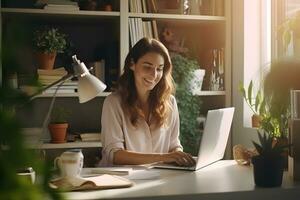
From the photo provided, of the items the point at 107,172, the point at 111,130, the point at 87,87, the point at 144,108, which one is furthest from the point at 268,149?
the point at 144,108

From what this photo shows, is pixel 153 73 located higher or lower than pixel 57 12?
lower

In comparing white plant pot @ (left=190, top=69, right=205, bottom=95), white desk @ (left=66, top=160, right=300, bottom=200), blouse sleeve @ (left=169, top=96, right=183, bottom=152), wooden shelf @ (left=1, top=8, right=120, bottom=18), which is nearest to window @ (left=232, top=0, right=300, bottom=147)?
white plant pot @ (left=190, top=69, right=205, bottom=95)

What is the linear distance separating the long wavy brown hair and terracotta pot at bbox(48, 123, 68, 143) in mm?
661

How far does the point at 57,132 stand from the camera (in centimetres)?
265

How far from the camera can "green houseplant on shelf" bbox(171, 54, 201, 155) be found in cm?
280

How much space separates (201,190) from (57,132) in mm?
1704

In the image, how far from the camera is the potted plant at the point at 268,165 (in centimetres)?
118

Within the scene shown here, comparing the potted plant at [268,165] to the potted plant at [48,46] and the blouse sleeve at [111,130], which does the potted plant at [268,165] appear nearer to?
the blouse sleeve at [111,130]

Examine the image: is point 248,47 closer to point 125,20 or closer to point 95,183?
point 125,20

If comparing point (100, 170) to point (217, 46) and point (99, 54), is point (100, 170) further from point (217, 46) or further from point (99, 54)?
point (217, 46)

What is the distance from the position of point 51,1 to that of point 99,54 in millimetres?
523

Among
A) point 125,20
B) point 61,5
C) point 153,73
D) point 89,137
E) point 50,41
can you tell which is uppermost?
point 61,5

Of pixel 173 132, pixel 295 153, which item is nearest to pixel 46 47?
pixel 173 132

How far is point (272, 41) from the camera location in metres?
2.74
